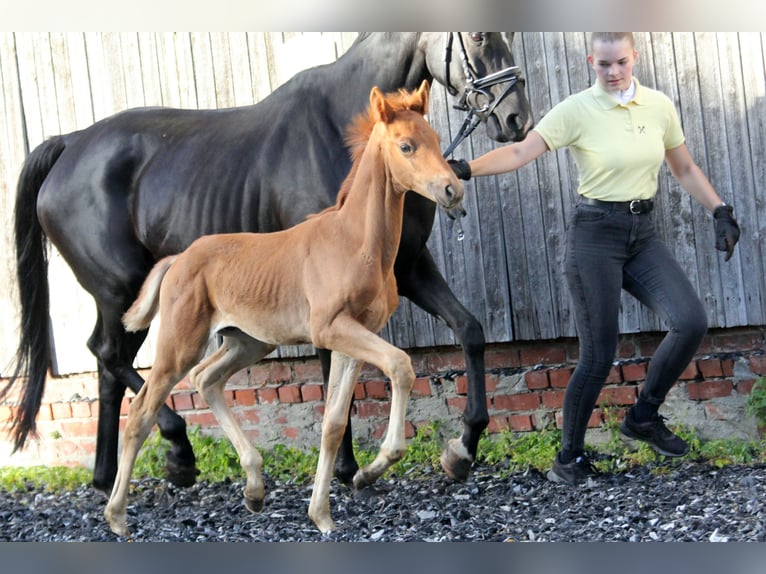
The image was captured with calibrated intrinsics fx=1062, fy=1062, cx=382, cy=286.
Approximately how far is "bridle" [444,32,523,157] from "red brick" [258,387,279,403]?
6.92 feet

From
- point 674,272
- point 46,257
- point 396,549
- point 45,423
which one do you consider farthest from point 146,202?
point 674,272

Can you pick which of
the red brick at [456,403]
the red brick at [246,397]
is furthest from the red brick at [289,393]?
the red brick at [456,403]

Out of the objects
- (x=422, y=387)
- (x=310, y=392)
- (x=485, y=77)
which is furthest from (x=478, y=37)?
(x=310, y=392)

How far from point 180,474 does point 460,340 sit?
1.58 meters

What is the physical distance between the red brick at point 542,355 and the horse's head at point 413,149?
208 cm

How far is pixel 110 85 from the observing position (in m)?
5.90

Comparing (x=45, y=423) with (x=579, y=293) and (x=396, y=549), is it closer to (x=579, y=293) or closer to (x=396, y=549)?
(x=396, y=549)

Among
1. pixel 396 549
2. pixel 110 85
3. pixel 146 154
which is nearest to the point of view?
pixel 396 549

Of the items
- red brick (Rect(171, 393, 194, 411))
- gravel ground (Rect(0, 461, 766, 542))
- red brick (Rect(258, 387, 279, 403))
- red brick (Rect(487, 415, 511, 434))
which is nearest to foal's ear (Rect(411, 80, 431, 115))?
gravel ground (Rect(0, 461, 766, 542))

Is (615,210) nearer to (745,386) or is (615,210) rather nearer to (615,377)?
(615,377)

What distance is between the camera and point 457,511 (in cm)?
468

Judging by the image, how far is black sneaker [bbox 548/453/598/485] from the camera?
4.88 metres
